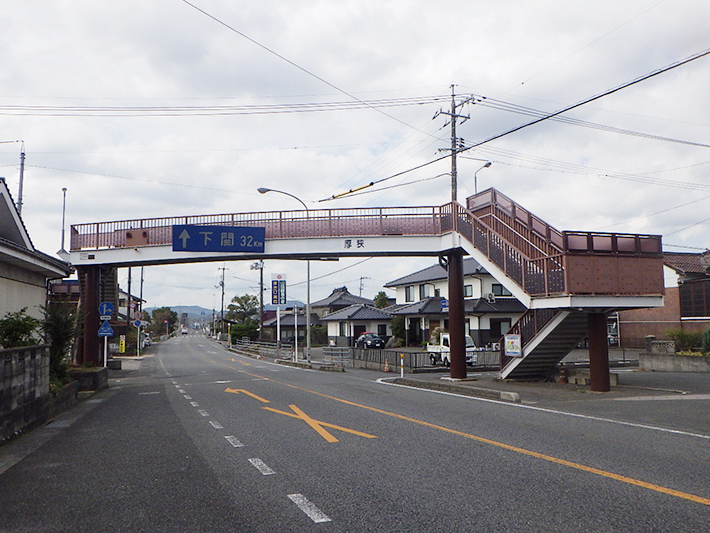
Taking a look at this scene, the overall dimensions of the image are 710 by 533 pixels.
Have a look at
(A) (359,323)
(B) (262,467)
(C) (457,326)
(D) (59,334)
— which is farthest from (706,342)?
(A) (359,323)

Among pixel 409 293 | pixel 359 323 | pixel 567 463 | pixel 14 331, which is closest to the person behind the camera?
pixel 567 463

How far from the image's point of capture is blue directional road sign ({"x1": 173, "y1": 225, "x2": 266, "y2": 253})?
73.9 ft

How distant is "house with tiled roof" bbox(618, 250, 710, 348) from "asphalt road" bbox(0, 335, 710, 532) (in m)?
25.1

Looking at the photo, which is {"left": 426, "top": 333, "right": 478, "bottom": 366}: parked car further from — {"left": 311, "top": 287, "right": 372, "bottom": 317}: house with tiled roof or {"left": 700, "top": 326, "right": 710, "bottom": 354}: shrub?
{"left": 311, "top": 287, "right": 372, "bottom": 317}: house with tiled roof

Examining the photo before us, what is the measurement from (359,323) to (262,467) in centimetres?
4753

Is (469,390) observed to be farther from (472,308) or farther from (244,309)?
(244,309)

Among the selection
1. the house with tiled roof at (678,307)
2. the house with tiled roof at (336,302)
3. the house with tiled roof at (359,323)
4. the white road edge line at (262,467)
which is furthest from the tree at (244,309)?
the white road edge line at (262,467)

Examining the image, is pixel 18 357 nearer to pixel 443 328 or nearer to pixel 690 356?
pixel 690 356

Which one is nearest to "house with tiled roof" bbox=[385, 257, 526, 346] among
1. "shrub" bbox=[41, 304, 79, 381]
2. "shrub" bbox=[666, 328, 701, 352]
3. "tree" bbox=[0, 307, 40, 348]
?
"shrub" bbox=[666, 328, 701, 352]

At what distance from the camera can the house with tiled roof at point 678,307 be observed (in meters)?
32.2

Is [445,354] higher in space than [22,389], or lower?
lower

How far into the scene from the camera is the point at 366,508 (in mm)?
5223

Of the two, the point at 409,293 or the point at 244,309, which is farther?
the point at 244,309

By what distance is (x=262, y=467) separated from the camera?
6.95 metres
